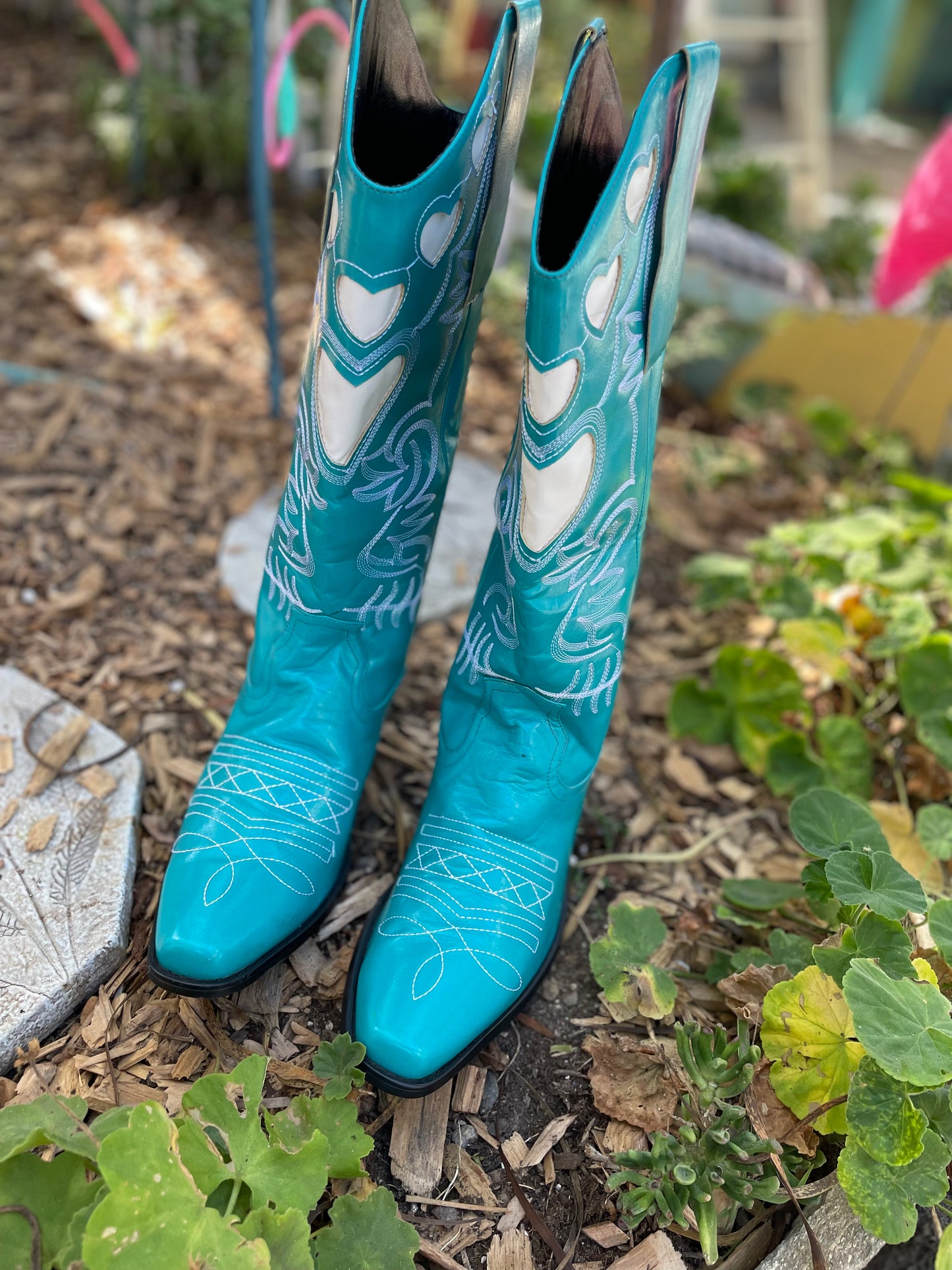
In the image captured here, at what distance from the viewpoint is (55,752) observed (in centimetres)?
127

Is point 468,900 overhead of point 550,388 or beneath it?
beneath

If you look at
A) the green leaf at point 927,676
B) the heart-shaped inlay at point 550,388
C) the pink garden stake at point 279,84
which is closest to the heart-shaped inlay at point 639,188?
the heart-shaped inlay at point 550,388

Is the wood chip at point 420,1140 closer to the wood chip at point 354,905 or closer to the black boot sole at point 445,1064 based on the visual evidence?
the black boot sole at point 445,1064

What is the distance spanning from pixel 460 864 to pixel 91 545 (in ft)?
3.12

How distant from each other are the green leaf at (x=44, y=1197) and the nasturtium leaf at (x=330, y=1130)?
0.16m

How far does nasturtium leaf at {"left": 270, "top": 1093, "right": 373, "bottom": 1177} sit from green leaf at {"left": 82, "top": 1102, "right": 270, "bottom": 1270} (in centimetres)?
11

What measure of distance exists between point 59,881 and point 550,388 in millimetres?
760

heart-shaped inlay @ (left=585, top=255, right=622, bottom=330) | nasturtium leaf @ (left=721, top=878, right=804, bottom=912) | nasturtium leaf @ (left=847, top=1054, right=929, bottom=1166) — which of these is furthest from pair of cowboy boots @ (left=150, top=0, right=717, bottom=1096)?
nasturtium leaf @ (left=847, top=1054, right=929, bottom=1166)

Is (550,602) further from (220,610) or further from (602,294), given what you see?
(220,610)

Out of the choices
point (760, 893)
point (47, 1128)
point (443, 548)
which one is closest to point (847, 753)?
point (760, 893)

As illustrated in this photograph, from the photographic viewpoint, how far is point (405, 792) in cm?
137

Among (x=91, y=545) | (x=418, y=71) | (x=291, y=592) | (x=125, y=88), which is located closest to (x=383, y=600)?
(x=291, y=592)

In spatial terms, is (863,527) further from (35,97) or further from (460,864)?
(35,97)

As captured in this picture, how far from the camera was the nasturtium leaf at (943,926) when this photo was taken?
1.02m
